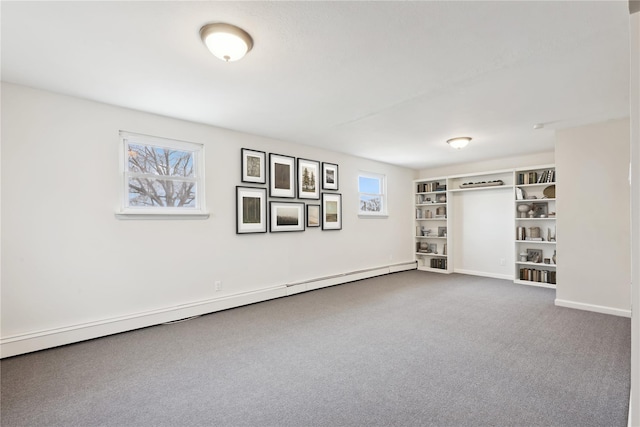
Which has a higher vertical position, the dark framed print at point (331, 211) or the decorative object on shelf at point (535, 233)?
the dark framed print at point (331, 211)

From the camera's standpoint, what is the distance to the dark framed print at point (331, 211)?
17.9 ft

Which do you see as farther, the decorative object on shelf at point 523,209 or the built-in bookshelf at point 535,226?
the decorative object on shelf at point 523,209

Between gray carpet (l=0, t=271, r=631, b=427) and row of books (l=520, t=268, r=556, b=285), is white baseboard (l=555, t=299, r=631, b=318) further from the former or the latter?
row of books (l=520, t=268, r=556, b=285)

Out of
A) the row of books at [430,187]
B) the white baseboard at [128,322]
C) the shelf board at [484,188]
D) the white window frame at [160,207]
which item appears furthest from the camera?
the row of books at [430,187]

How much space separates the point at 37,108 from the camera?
115 inches

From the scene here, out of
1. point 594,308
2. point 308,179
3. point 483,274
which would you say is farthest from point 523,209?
point 308,179

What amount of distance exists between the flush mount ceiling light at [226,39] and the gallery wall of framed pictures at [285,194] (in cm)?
228

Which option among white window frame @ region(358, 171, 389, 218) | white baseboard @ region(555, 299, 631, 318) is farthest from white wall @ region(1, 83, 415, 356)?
white baseboard @ region(555, 299, 631, 318)

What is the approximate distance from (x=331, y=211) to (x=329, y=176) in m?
0.64

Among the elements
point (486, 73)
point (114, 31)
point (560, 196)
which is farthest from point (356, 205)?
point (114, 31)

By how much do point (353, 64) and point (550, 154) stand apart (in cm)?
502

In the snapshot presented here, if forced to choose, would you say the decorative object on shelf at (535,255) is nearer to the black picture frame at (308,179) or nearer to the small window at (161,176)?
the black picture frame at (308,179)

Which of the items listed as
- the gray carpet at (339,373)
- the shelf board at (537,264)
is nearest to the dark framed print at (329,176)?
the gray carpet at (339,373)

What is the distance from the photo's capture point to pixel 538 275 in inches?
215
